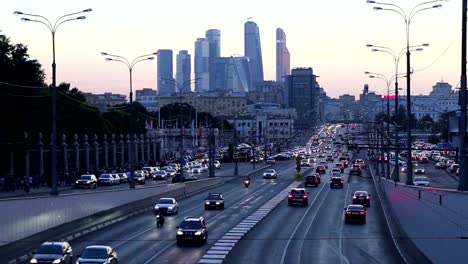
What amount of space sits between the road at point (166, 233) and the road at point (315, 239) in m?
1.62

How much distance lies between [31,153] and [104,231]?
3981 centimetres

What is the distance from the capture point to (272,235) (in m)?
38.4

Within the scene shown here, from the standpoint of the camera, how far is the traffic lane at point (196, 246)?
30.5 metres

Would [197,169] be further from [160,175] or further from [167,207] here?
[167,207]

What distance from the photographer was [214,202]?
54.0 meters

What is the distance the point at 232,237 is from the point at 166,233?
3831mm

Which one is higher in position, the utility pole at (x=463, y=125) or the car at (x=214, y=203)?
the utility pole at (x=463, y=125)

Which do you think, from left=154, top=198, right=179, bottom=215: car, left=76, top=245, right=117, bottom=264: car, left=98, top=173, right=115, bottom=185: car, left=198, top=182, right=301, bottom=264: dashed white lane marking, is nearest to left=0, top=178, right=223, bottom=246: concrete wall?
left=154, top=198, right=179, bottom=215: car

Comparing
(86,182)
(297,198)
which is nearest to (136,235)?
(297,198)

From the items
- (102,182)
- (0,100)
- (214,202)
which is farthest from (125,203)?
(0,100)

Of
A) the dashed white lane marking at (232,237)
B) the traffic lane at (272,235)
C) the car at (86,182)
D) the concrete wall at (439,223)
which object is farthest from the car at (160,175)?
the concrete wall at (439,223)

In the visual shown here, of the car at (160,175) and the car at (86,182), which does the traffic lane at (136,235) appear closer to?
the car at (86,182)

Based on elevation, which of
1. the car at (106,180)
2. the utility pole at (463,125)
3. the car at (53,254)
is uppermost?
the utility pole at (463,125)

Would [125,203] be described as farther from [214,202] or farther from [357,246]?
[357,246]
